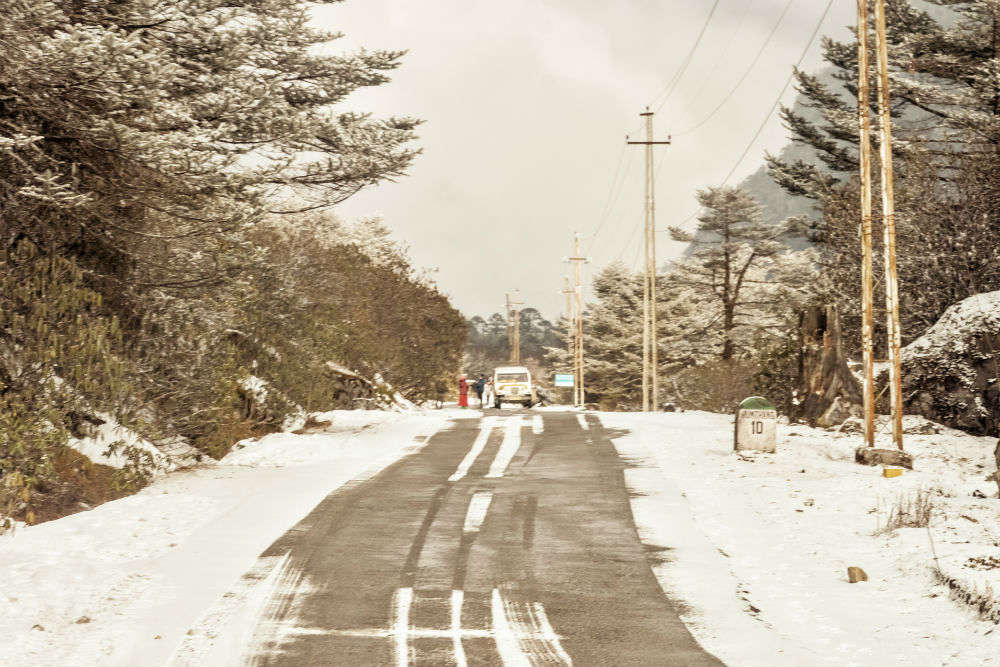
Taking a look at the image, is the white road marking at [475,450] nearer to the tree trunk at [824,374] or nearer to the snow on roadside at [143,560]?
the snow on roadside at [143,560]

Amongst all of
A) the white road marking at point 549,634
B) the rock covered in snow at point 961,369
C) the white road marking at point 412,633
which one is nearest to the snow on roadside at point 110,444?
the white road marking at point 412,633

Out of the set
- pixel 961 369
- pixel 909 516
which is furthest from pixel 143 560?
pixel 961 369

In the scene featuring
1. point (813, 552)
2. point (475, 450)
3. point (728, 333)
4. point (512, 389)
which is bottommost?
point (813, 552)

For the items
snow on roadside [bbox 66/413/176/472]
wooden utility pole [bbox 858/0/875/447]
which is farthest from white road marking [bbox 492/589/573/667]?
wooden utility pole [bbox 858/0/875/447]

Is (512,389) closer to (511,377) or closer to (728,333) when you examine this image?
(511,377)

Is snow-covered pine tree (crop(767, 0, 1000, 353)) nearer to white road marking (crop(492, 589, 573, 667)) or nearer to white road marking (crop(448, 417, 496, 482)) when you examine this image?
white road marking (crop(448, 417, 496, 482))

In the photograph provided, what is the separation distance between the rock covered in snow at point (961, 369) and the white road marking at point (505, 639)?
49.4 ft

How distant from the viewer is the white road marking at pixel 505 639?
7100mm

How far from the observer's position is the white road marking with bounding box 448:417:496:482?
15911 mm

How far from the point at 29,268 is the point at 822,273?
32294 millimetres

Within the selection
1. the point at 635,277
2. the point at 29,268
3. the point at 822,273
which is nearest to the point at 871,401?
the point at 29,268

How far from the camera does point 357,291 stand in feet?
124

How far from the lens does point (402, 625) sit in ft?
26.1

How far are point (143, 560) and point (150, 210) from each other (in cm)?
764
